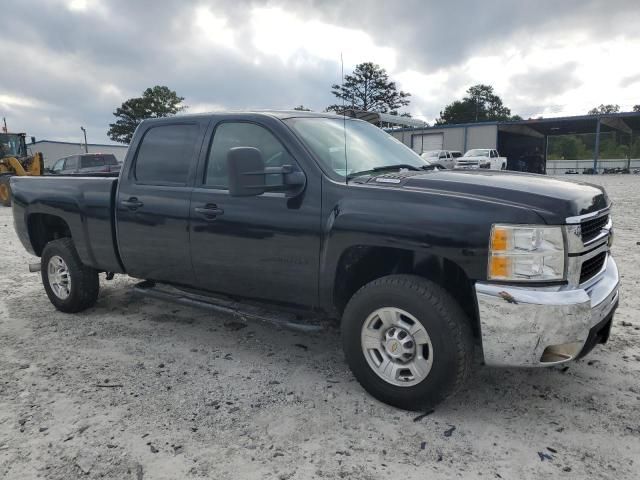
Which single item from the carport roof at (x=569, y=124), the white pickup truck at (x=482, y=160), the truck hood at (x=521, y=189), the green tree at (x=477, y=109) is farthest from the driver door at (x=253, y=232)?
the green tree at (x=477, y=109)

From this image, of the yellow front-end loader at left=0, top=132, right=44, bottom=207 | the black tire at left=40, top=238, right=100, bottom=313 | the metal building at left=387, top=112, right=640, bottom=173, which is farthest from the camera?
the metal building at left=387, top=112, right=640, bottom=173

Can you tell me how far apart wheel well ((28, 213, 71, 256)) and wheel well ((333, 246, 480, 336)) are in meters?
3.31

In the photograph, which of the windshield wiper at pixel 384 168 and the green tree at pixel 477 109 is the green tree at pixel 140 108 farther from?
the windshield wiper at pixel 384 168

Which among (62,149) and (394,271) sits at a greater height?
(62,149)

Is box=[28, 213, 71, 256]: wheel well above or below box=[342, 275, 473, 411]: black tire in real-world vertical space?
above

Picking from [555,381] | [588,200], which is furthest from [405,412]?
[588,200]

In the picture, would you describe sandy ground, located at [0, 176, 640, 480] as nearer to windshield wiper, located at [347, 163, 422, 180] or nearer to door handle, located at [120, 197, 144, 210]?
door handle, located at [120, 197, 144, 210]

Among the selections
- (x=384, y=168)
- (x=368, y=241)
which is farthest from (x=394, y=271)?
(x=384, y=168)

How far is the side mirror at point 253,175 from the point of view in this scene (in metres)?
3.06

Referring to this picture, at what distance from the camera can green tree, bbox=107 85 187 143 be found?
60.5 meters

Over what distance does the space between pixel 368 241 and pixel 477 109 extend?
8441 centimetres

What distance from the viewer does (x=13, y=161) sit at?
17.6 metres

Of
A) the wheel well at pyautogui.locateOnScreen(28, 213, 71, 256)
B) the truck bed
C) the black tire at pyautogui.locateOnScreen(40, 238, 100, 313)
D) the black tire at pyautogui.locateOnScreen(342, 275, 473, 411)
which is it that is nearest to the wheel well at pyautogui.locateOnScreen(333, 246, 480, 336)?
the black tire at pyautogui.locateOnScreen(342, 275, 473, 411)

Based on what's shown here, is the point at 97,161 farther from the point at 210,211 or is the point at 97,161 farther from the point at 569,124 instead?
the point at 569,124
